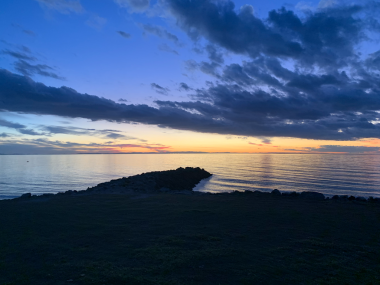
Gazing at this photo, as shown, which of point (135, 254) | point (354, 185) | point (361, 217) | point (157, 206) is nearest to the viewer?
point (135, 254)

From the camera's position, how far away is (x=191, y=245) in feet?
25.9

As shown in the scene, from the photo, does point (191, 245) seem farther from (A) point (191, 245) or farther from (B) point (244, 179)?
(B) point (244, 179)

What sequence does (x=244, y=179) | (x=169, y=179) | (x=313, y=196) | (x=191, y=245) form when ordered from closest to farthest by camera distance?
(x=191, y=245) → (x=313, y=196) → (x=169, y=179) → (x=244, y=179)

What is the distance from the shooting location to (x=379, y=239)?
8703mm

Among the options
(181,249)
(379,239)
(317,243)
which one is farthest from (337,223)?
(181,249)

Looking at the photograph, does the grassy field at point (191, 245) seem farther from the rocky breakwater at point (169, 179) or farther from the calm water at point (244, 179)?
the calm water at point (244, 179)

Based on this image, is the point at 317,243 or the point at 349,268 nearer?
the point at 349,268

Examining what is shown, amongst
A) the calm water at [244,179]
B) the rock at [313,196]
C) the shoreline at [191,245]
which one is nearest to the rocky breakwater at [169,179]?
the calm water at [244,179]

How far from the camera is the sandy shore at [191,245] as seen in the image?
5.86m

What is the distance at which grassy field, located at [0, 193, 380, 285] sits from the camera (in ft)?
19.2

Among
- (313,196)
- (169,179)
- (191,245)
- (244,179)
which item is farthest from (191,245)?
(244,179)

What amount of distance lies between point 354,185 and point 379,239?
31.0 m

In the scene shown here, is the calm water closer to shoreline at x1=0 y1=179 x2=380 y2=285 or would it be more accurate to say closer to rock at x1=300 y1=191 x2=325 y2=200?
rock at x1=300 y1=191 x2=325 y2=200

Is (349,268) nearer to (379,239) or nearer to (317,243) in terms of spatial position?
(317,243)
